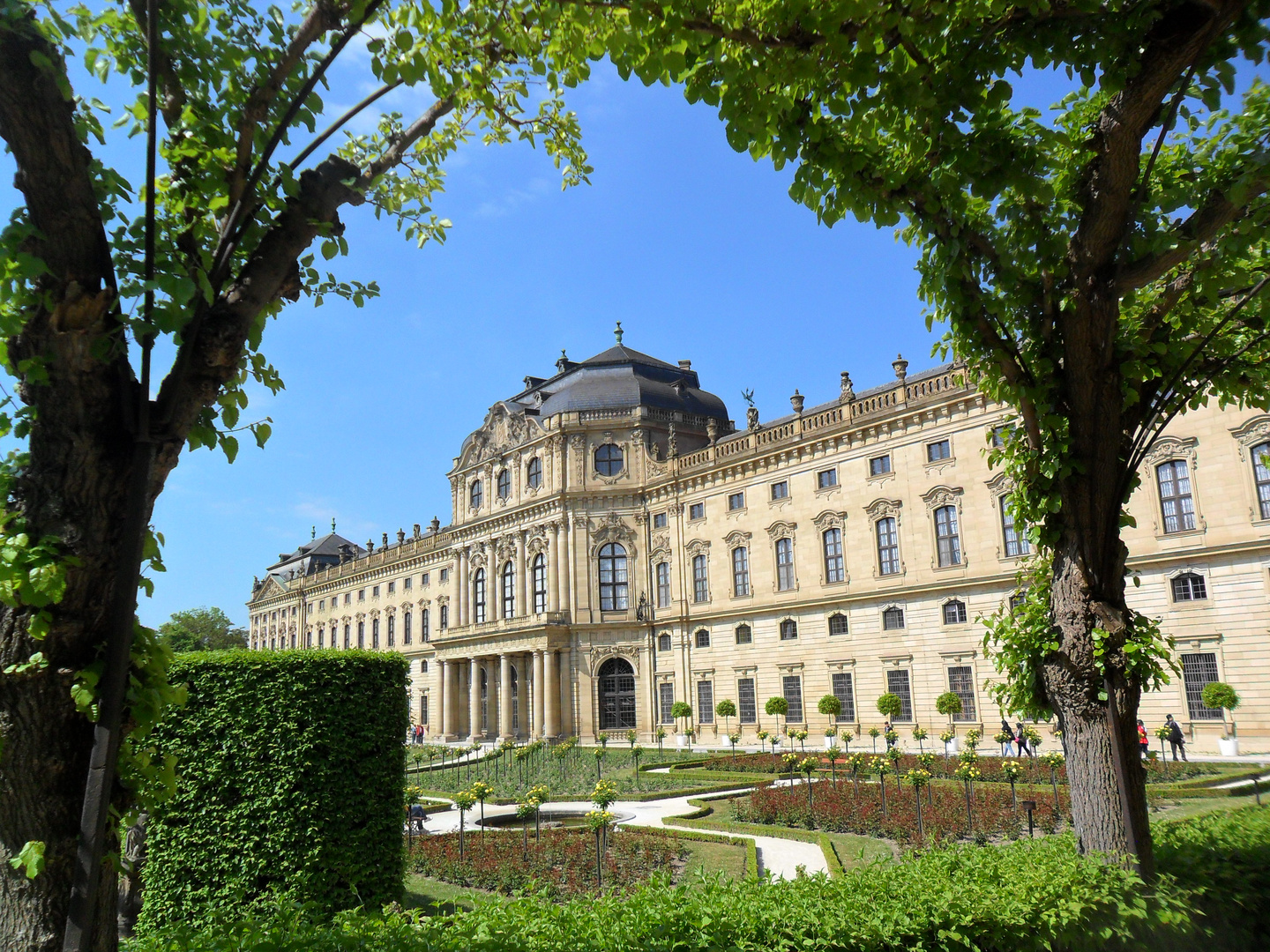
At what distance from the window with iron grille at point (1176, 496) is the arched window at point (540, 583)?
31.1 metres

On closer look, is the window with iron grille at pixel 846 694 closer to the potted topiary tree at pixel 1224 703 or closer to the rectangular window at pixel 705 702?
the rectangular window at pixel 705 702

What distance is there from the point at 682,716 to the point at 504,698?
13751 mm

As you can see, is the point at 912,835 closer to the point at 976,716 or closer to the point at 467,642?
the point at 976,716

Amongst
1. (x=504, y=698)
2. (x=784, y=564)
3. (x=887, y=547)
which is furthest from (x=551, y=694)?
(x=887, y=547)

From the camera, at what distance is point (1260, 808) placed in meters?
9.68

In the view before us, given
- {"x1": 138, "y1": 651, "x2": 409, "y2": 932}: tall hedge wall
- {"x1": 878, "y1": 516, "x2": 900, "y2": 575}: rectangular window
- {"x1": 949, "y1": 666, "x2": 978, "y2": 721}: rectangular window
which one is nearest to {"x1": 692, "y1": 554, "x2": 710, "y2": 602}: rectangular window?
{"x1": 878, "y1": 516, "x2": 900, "y2": 575}: rectangular window

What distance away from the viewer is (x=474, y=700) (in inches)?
2050

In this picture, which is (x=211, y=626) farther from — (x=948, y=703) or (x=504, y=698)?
(x=948, y=703)

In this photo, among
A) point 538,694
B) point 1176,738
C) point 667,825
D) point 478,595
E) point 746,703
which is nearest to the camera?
point 667,825

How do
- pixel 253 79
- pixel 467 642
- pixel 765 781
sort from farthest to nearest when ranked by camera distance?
pixel 467 642, pixel 765 781, pixel 253 79

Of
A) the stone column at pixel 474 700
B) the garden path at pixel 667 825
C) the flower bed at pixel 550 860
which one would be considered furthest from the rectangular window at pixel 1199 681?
the stone column at pixel 474 700

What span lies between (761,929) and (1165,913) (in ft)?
9.80

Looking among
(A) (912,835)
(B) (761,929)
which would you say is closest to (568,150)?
(B) (761,929)

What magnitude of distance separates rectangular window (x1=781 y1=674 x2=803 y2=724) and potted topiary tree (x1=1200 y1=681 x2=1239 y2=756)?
15937mm
